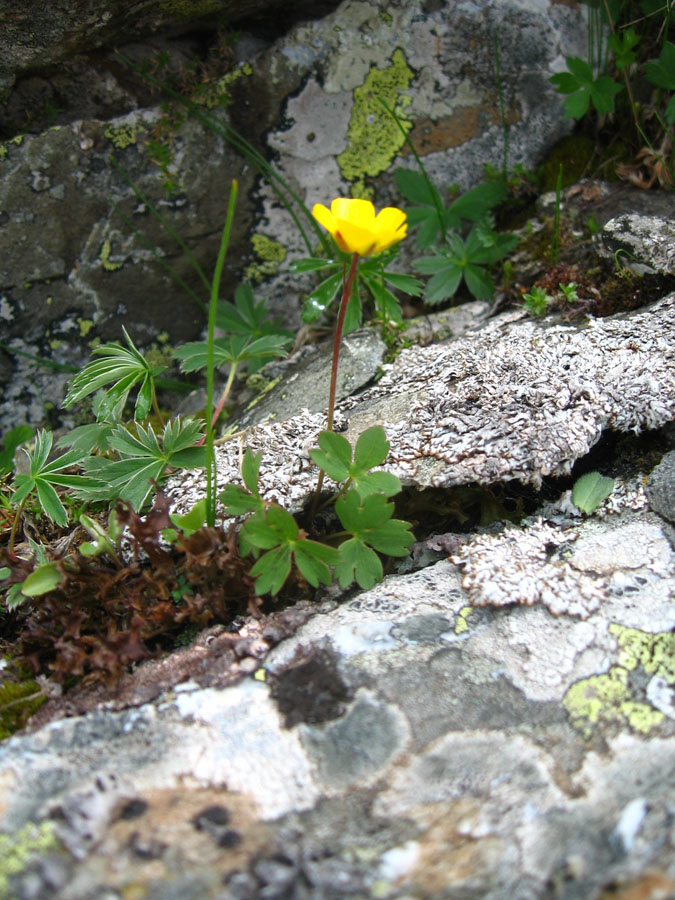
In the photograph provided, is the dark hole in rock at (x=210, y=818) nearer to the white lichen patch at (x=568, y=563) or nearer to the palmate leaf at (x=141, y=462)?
the white lichen patch at (x=568, y=563)

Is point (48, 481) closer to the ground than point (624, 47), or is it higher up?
closer to the ground

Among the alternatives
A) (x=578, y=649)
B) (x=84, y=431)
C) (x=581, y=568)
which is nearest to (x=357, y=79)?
(x=84, y=431)

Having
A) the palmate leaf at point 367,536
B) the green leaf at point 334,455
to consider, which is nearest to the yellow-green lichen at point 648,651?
the palmate leaf at point 367,536

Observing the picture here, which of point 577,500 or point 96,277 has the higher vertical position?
point 96,277

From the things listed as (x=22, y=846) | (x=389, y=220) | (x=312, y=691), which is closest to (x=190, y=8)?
(x=389, y=220)

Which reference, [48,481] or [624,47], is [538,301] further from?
[48,481]

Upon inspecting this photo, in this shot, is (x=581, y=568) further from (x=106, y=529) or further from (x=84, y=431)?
(x=84, y=431)

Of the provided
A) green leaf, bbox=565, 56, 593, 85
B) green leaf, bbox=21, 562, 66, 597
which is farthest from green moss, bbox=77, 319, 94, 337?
green leaf, bbox=565, 56, 593, 85
